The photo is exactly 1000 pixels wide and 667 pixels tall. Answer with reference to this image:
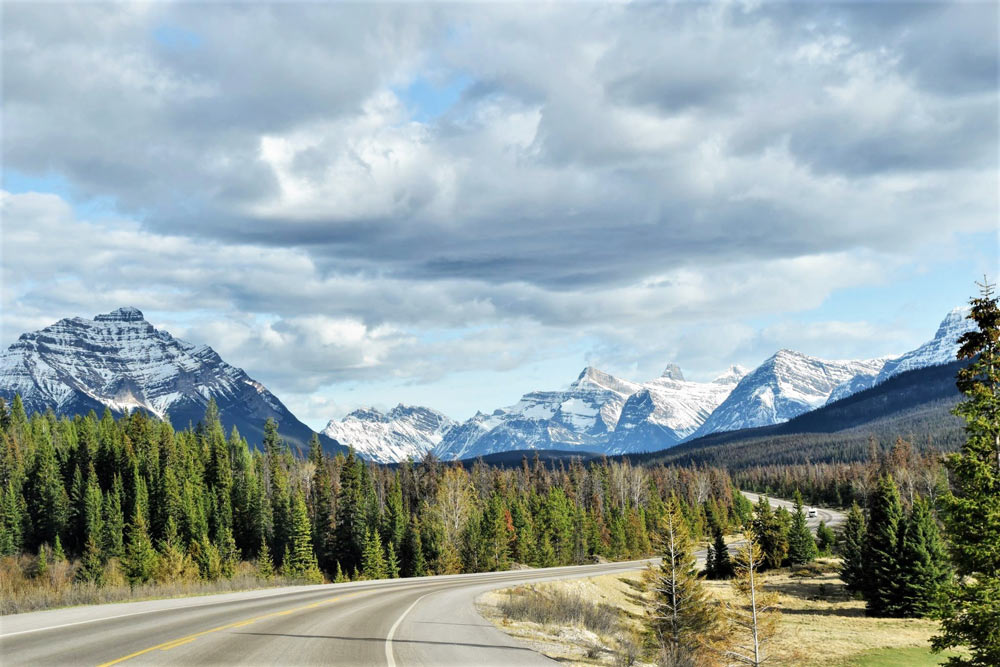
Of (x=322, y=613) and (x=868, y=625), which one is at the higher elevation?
(x=322, y=613)

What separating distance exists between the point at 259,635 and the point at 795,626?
5207cm

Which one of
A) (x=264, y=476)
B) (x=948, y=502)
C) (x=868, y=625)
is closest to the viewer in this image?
(x=948, y=502)

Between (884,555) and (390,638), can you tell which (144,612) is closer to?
(390,638)

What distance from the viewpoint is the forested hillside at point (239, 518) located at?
92312 millimetres

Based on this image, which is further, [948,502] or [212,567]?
[212,567]

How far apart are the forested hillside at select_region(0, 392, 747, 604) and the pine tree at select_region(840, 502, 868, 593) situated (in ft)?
118

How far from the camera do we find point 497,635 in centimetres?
2323

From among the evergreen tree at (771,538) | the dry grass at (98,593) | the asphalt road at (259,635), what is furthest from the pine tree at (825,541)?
the asphalt road at (259,635)

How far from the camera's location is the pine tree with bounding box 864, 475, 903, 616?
64.2 m

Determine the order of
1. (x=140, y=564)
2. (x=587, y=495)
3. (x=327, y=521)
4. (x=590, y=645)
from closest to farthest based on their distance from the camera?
1. (x=590, y=645)
2. (x=140, y=564)
3. (x=327, y=521)
4. (x=587, y=495)

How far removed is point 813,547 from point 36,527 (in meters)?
116

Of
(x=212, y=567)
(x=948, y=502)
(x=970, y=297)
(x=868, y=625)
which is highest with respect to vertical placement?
(x=970, y=297)

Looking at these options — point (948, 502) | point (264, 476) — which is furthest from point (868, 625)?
point (264, 476)

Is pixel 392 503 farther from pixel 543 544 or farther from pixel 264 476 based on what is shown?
pixel 264 476
